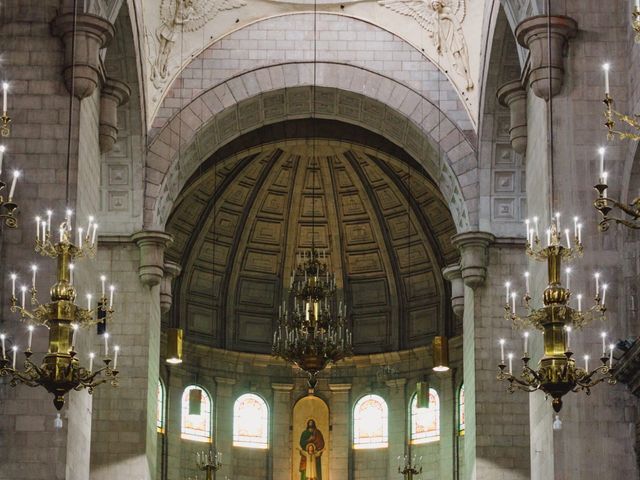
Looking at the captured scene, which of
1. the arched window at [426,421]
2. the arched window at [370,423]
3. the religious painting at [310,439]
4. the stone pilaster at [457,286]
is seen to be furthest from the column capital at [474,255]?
the religious painting at [310,439]

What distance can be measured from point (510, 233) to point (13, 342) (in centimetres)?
1047

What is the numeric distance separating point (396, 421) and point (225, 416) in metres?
3.88

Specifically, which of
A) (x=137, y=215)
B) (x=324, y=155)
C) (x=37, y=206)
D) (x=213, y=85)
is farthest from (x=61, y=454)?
(x=324, y=155)

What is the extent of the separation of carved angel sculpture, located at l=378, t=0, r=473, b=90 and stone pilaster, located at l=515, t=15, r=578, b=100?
780cm

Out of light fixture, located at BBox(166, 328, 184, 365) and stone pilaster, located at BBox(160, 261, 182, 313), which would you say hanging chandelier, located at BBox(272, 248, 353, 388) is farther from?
stone pilaster, located at BBox(160, 261, 182, 313)

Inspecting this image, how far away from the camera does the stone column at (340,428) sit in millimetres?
36312

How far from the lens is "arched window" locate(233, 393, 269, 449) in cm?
3631

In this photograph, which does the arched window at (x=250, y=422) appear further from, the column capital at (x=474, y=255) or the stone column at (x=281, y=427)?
the column capital at (x=474, y=255)

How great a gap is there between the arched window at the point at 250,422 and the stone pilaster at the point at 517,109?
15.6 m

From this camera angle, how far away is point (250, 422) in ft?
120

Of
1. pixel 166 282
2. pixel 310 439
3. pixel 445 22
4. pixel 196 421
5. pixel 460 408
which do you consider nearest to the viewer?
pixel 445 22

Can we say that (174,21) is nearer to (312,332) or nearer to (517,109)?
(312,332)

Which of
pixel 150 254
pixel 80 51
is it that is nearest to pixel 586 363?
pixel 80 51

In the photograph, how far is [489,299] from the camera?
27.0m
